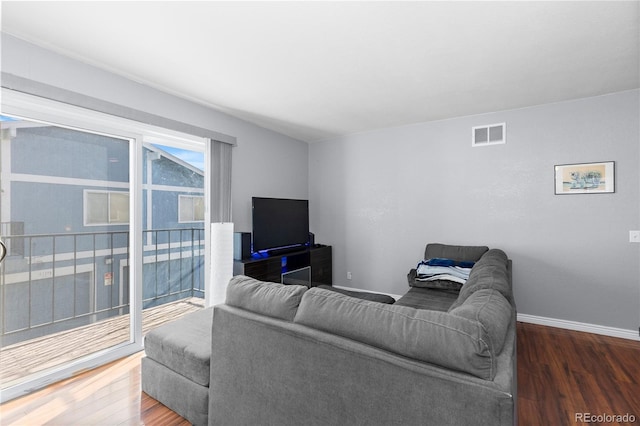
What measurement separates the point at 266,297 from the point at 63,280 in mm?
2053

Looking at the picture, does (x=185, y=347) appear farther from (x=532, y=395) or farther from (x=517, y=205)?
(x=517, y=205)

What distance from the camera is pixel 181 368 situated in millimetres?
1945

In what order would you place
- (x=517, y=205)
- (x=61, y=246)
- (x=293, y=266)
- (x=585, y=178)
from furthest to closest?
(x=293, y=266), (x=517, y=205), (x=585, y=178), (x=61, y=246)

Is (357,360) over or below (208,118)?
below

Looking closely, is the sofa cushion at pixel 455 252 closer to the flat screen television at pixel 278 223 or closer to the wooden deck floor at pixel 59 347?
the flat screen television at pixel 278 223

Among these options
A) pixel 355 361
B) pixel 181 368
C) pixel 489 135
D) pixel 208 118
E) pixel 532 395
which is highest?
pixel 208 118

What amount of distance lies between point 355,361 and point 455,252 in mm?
2916

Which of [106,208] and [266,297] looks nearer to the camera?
[266,297]

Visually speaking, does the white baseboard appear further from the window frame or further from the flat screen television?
the window frame

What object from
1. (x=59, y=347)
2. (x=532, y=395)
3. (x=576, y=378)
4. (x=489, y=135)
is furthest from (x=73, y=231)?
(x=489, y=135)

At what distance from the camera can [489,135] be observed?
3.80 metres

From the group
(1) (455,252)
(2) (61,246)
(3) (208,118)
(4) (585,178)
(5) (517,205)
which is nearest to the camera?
(2) (61,246)

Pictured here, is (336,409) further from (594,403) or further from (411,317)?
(594,403)

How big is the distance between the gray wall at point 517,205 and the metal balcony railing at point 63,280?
9.40 feet
